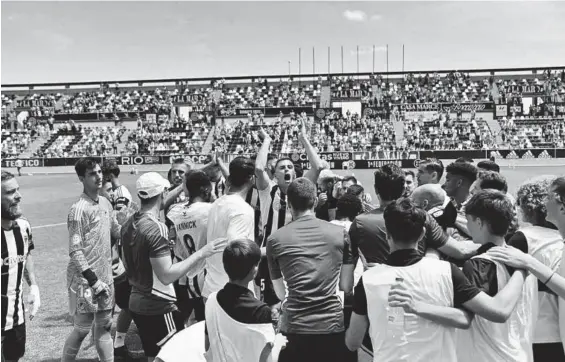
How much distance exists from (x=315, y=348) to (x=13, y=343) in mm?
2789

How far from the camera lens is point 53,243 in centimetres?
1423

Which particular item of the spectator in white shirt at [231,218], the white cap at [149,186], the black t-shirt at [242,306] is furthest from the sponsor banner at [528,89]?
the black t-shirt at [242,306]

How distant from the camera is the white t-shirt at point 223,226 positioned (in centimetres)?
479

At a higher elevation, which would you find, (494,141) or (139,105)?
(139,105)

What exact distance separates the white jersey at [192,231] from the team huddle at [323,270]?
16 millimetres

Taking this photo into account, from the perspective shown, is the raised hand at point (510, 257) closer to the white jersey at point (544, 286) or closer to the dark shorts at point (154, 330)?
the white jersey at point (544, 286)

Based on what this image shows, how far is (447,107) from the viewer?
174 ft

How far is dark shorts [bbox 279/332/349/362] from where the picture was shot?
4008mm

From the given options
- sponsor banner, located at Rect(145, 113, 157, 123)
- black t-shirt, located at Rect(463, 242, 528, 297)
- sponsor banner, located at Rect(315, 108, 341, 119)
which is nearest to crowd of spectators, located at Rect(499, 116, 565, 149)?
sponsor banner, located at Rect(315, 108, 341, 119)

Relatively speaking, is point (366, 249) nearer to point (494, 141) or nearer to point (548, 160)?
point (548, 160)

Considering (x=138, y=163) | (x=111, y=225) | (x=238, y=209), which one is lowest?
(x=138, y=163)

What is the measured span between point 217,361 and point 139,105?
202 ft

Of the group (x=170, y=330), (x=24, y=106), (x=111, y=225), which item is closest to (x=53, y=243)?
(x=111, y=225)

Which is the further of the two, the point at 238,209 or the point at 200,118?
the point at 200,118
